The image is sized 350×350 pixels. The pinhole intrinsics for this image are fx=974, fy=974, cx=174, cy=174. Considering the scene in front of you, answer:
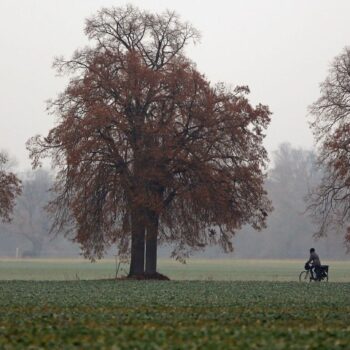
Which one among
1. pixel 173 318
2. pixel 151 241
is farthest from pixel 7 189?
pixel 173 318

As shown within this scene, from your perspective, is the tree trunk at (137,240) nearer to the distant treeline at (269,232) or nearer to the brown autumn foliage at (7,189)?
the brown autumn foliage at (7,189)

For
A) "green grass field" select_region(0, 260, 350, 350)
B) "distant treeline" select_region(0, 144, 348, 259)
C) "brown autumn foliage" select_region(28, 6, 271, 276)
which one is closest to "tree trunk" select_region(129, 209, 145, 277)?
"brown autumn foliage" select_region(28, 6, 271, 276)

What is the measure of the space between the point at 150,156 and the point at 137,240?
497 cm

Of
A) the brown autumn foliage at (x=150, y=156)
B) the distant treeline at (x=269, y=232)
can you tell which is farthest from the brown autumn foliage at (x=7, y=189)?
the distant treeline at (x=269, y=232)

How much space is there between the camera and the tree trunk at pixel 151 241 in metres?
53.1

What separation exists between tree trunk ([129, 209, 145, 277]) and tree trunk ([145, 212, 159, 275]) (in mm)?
457

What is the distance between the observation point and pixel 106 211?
52531mm

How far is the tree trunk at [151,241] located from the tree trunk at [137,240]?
18.0 inches

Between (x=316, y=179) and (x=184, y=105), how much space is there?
138 metres

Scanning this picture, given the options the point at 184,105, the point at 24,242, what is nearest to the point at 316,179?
the point at 24,242

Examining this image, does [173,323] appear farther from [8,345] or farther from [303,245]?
[303,245]

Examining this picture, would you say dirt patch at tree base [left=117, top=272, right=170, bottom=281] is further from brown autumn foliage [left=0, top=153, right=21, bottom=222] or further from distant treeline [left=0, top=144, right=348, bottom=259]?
distant treeline [left=0, top=144, right=348, bottom=259]

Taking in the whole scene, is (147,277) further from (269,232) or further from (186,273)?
(269,232)

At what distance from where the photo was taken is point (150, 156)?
5269 centimetres
